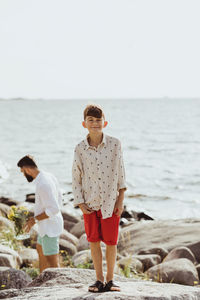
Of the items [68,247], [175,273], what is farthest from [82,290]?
[68,247]

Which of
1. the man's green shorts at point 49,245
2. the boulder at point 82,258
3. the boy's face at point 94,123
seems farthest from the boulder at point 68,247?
the boy's face at point 94,123

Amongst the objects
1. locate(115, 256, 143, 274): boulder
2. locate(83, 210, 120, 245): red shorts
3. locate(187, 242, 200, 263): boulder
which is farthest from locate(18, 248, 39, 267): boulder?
locate(83, 210, 120, 245): red shorts

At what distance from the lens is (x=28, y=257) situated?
8.12 m

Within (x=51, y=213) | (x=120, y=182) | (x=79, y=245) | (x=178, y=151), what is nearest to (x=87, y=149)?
(x=120, y=182)

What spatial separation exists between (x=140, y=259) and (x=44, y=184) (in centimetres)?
349

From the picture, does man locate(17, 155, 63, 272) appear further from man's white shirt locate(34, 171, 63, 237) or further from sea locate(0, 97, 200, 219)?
sea locate(0, 97, 200, 219)

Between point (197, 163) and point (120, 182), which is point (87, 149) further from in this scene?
point (197, 163)

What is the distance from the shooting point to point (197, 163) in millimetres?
27938

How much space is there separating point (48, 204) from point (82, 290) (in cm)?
178

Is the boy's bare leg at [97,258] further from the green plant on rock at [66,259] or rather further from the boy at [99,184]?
the green plant on rock at [66,259]

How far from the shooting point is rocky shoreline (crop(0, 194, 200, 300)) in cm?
415

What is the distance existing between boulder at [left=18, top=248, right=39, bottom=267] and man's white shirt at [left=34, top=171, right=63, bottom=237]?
88.3 inches

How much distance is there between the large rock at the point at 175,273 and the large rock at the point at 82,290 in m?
2.67

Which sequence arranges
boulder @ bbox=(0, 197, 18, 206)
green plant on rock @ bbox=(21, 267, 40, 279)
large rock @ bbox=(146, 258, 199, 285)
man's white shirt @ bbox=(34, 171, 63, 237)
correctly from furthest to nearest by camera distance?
boulder @ bbox=(0, 197, 18, 206)
large rock @ bbox=(146, 258, 199, 285)
green plant on rock @ bbox=(21, 267, 40, 279)
man's white shirt @ bbox=(34, 171, 63, 237)
